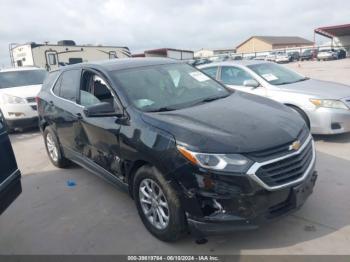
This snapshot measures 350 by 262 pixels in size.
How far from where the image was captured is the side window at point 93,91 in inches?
155

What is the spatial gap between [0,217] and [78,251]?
1.50m

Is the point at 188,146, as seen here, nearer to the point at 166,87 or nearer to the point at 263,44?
the point at 166,87

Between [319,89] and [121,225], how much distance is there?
4275 mm

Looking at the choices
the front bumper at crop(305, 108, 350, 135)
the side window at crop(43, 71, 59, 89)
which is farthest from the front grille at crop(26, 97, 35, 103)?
the front bumper at crop(305, 108, 350, 135)

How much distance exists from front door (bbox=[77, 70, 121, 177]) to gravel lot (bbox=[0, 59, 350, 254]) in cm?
44

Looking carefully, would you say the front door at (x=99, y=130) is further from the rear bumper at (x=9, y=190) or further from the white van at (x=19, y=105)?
the white van at (x=19, y=105)

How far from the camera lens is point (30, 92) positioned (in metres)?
8.73

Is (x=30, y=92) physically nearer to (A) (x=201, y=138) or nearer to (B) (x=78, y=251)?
(B) (x=78, y=251)

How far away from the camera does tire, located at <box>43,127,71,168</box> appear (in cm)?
542

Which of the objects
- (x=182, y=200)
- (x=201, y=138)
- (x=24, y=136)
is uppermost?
(x=201, y=138)

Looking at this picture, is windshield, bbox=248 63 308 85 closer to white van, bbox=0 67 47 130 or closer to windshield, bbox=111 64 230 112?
windshield, bbox=111 64 230 112

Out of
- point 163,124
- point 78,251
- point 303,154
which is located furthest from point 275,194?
point 78,251

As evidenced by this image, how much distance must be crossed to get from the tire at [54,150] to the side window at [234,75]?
361 cm

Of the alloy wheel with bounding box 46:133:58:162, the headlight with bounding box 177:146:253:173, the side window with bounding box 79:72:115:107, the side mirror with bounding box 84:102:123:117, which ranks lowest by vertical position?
the alloy wheel with bounding box 46:133:58:162
